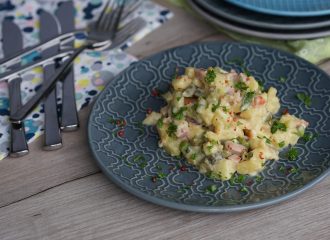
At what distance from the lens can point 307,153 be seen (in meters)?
1.24

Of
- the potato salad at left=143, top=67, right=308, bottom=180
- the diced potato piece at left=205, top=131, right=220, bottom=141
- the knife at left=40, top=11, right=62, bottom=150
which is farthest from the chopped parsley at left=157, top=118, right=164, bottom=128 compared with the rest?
the knife at left=40, top=11, right=62, bottom=150

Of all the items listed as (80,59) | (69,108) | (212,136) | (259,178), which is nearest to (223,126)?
(212,136)

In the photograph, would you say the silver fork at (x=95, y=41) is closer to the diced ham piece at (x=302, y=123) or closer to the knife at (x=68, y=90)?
the knife at (x=68, y=90)

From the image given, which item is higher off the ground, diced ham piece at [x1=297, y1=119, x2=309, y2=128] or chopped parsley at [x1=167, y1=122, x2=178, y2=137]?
chopped parsley at [x1=167, y1=122, x2=178, y2=137]

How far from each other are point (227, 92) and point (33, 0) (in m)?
0.87

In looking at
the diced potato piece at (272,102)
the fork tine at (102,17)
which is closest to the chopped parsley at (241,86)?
the diced potato piece at (272,102)

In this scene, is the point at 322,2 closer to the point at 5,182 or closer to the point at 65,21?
the point at 65,21

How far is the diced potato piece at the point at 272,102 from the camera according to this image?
4.37ft

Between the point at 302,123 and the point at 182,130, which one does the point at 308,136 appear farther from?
the point at 182,130

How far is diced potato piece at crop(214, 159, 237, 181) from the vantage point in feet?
3.88

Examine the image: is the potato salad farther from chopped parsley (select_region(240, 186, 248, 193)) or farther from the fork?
the fork

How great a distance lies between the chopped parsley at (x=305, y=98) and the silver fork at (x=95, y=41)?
57 cm

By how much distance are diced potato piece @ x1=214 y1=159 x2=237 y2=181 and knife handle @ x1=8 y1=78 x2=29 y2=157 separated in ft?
1.48

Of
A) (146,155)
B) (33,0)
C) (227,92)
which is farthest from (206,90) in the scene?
(33,0)
